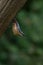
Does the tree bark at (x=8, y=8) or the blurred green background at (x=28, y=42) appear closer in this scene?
the tree bark at (x=8, y=8)

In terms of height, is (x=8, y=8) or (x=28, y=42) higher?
(x=28, y=42)

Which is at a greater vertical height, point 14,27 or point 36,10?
point 36,10

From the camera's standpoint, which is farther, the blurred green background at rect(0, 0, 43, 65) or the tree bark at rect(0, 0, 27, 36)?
the blurred green background at rect(0, 0, 43, 65)

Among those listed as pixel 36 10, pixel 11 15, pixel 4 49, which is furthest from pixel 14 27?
pixel 36 10

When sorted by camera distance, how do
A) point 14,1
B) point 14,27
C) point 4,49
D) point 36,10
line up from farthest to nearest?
point 36,10 → point 4,49 → point 14,27 → point 14,1

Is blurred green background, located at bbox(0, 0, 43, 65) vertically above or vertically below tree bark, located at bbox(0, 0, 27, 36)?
above

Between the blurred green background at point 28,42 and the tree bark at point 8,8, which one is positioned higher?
the blurred green background at point 28,42

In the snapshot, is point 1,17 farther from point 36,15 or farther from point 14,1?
point 36,15

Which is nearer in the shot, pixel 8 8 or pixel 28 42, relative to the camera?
pixel 8 8
